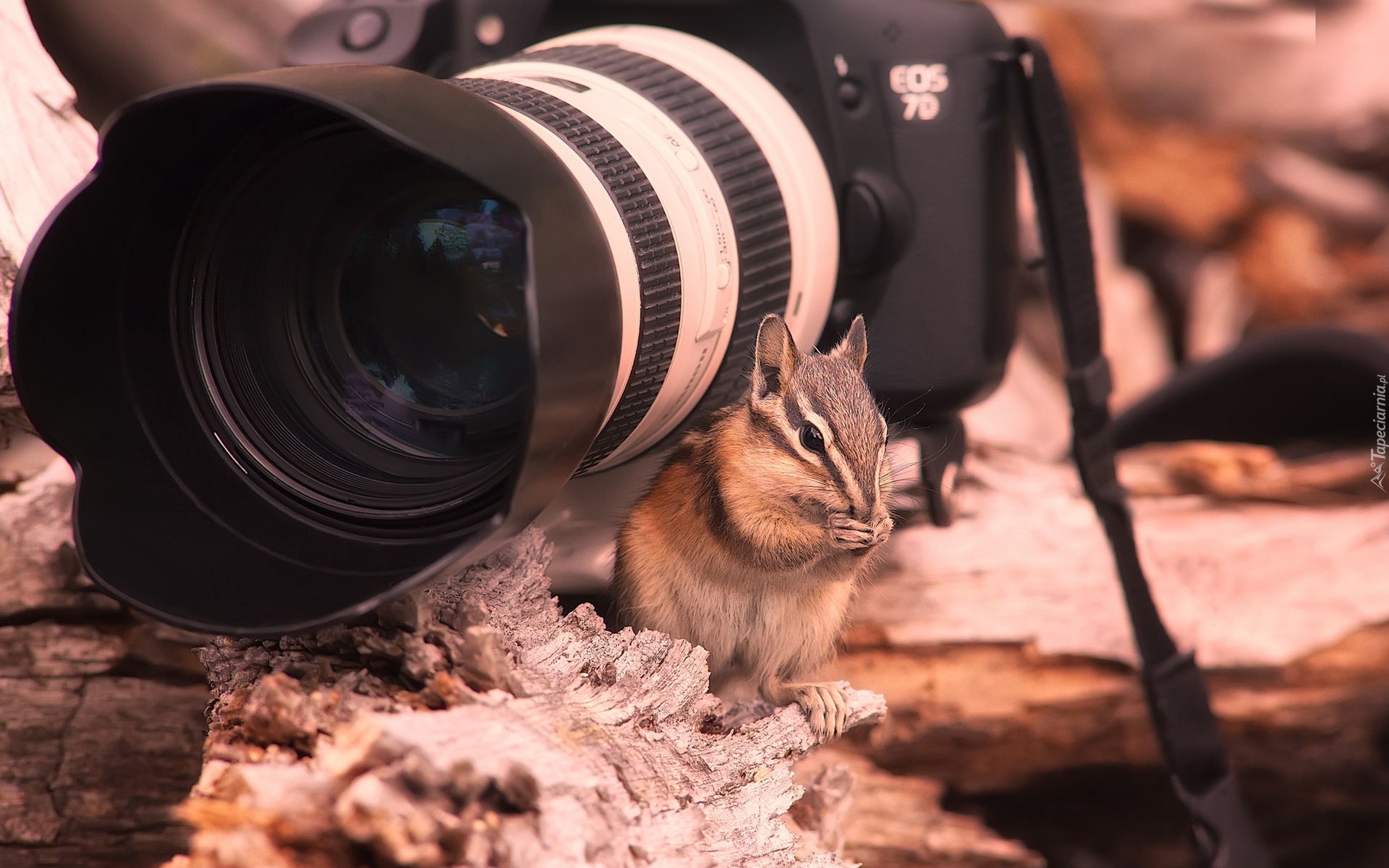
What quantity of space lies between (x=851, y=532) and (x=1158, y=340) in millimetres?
1863

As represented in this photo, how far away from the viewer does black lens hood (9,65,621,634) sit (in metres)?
0.73

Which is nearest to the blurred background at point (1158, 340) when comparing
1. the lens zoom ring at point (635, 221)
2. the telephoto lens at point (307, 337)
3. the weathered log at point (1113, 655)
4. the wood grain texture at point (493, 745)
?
the weathered log at point (1113, 655)

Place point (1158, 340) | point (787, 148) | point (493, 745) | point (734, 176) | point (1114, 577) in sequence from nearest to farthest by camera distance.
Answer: point (493, 745) → point (734, 176) → point (787, 148) → point (1114, 577) → point (1158, 340)

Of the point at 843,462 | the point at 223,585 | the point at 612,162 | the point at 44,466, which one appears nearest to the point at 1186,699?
the point at 843,462

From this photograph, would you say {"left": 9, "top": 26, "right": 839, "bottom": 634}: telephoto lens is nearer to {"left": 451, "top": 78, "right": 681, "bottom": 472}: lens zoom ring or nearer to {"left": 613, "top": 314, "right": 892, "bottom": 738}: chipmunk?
Answer: {"left": 451, "top": 78, "right": 681, "bottom": 472}: lens zoom ring

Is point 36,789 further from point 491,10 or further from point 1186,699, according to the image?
point 1186,699

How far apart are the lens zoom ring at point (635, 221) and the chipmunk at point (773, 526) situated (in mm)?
97

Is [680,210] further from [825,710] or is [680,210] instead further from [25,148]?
[25,148]

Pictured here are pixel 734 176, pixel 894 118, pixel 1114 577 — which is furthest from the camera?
pixel 1114 577

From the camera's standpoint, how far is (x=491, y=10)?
1.40 metres

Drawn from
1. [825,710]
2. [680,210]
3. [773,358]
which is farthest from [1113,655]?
[680,210]

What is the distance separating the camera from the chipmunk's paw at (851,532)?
956 millimetres

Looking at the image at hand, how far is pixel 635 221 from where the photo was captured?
940 mm

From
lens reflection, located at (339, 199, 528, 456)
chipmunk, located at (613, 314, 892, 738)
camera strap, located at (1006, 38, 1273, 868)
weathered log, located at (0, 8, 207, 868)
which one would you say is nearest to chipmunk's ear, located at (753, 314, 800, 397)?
chipmunk, located at (613, 314, 892, 738)
